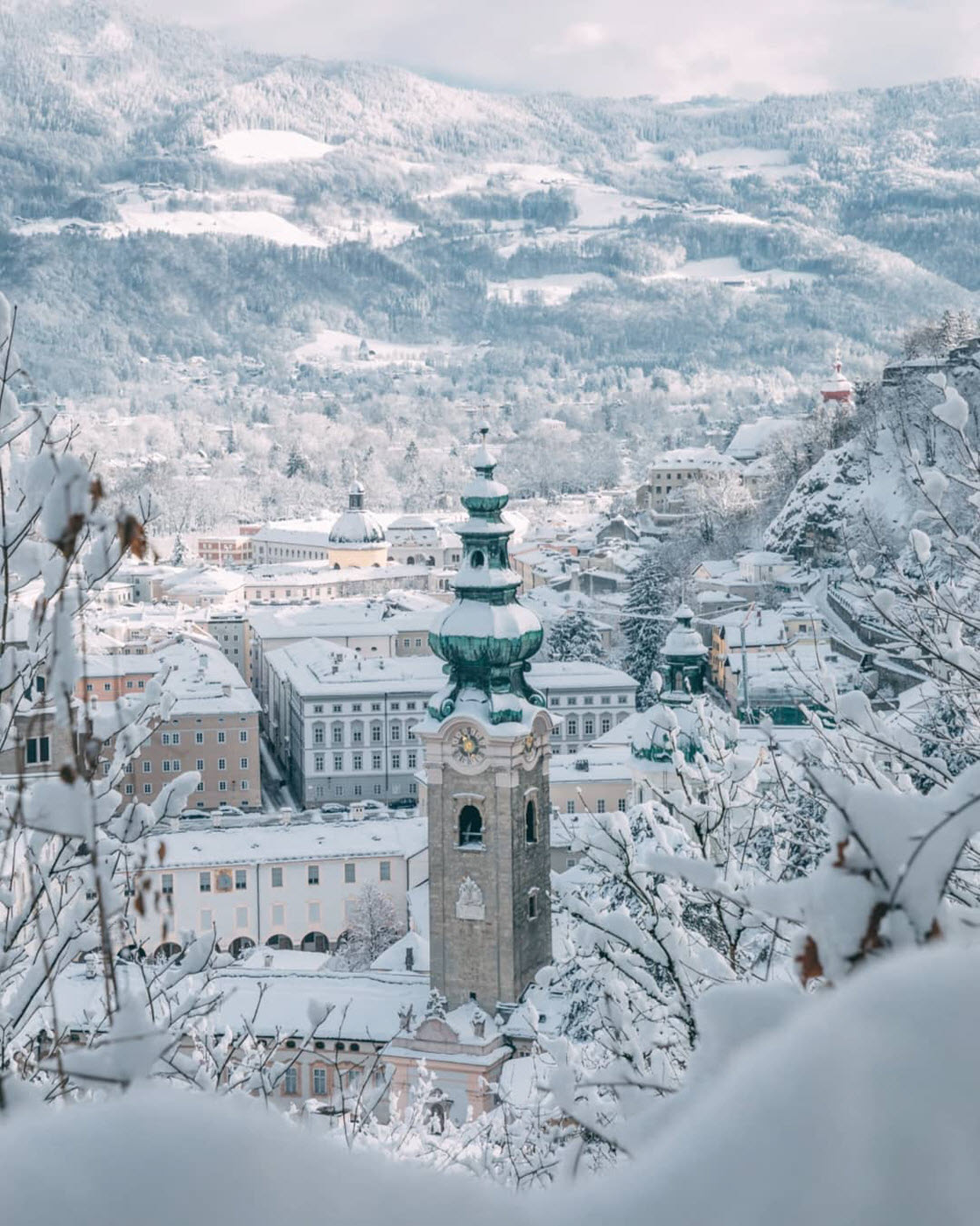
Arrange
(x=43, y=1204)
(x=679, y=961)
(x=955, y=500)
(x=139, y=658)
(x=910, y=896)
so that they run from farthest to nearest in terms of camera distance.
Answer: (x=139, y=658) → (x=955, y=500) → (x=679, y=961) → (x=910, y=896) → (x=43, y=1204)

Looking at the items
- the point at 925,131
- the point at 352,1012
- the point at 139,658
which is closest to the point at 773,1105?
the point at 352,1012

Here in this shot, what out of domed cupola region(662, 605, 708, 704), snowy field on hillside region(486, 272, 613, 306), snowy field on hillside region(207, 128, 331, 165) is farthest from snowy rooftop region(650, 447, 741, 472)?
snowy field on hillside region(207, 128, 331, 165)

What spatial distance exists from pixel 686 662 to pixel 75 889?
428 inches

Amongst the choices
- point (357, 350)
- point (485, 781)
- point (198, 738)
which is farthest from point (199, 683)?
point (357, 350)

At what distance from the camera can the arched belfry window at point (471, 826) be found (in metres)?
19.7

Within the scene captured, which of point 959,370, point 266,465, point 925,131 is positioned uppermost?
point 925,131

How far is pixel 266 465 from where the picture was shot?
108 meters

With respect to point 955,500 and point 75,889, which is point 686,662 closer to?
point 75,889

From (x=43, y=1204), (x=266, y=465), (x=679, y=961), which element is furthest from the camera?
(x=266, y=465)

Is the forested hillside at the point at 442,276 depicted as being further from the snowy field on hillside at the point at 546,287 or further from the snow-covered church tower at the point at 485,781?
the snow-covered church tower at the point at 485,781

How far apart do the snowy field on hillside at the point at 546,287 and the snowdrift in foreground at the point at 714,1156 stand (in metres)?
168

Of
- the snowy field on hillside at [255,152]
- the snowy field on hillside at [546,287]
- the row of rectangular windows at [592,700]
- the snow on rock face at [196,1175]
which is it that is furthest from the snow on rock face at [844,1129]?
the snowy field on hillside at [255,152]

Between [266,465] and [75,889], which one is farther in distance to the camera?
[266,465]

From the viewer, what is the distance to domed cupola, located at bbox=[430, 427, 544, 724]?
1881 cm
